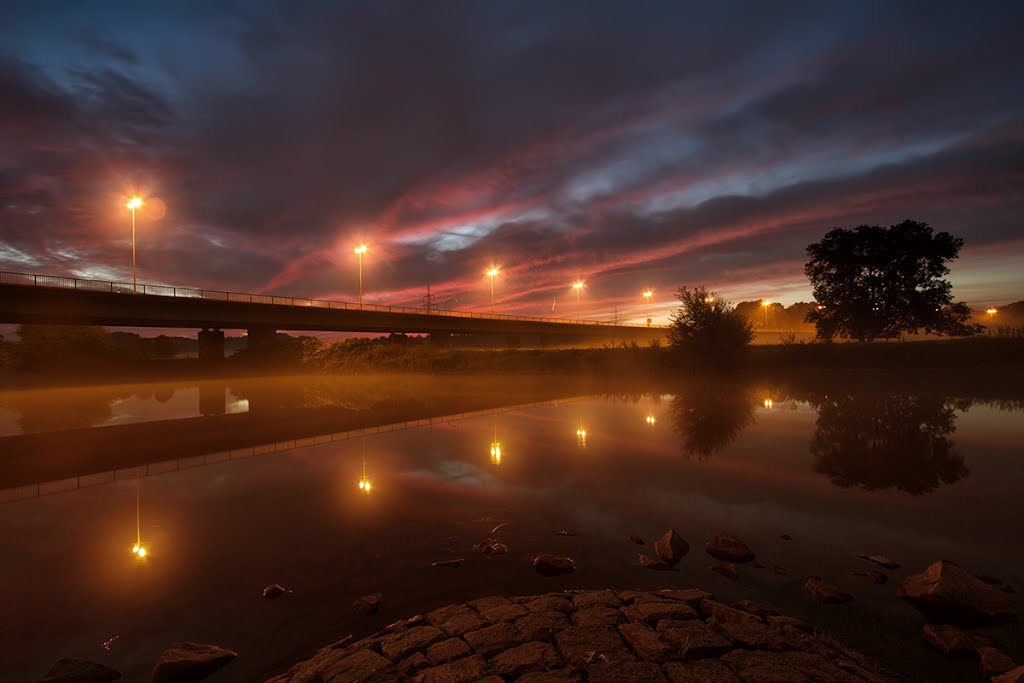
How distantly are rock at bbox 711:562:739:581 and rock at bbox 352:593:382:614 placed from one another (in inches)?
167

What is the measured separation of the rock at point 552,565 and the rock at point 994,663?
3851 mm

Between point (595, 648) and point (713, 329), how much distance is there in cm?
3213

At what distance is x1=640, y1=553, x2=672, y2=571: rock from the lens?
5719mm

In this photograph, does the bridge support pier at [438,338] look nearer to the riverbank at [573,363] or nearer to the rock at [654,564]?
the riverbank at [573,363]

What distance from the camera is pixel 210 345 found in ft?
190

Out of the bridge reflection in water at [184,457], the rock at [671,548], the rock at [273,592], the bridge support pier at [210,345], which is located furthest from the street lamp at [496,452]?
the bridge support pier at [210,345]

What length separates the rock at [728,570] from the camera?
546 cm

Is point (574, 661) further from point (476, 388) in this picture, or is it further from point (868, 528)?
point (476, 388)

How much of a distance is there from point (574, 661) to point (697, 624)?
1316 mm

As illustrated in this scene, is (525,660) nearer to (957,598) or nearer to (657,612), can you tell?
(657,612)

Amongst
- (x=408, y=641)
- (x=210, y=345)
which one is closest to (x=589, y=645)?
(x=408, y=641)

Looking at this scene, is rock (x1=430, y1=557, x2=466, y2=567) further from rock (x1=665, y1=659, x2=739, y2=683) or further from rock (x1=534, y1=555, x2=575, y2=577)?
rock (x1=665, y1=659, x2=739, y2=683)

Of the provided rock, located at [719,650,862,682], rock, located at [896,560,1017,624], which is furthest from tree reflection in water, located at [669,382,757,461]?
rock, located at [719,650,862,682]

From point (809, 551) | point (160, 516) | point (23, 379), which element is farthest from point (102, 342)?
point (809, 551)
